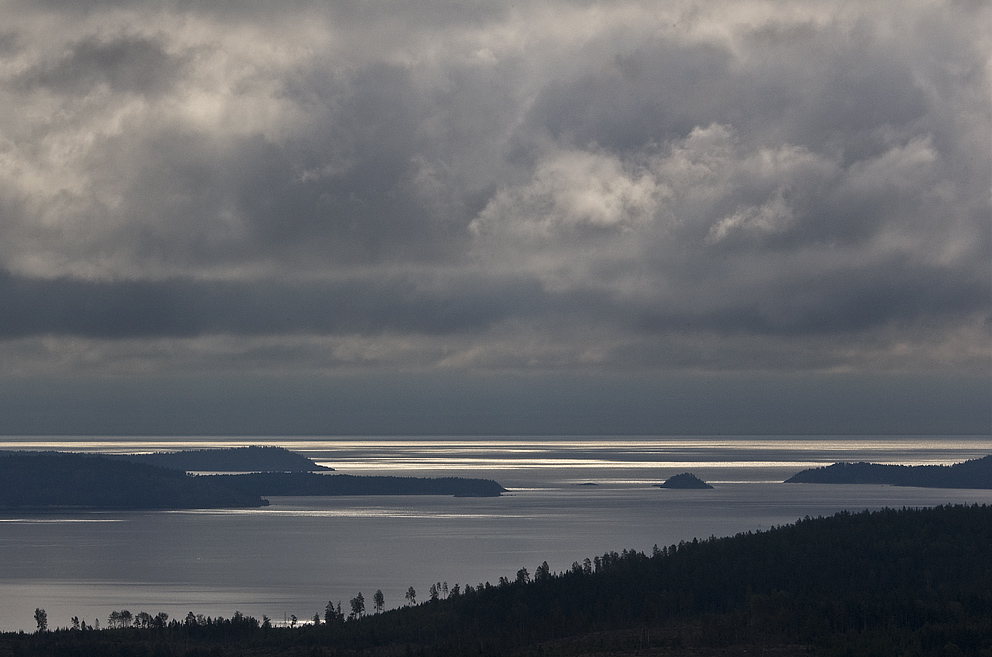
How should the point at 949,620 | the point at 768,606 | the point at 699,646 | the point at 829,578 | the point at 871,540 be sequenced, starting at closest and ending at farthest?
the point at 699,646
the point at 949,620
the point at 768,606
the point at 829,578
the point at 871,540

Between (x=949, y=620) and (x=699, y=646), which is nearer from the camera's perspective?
(x=699, y=646)

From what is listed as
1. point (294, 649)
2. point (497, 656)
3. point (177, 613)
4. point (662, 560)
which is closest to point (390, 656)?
point (294, 649)

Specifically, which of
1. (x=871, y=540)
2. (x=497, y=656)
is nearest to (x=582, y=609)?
(x=497, y=656)

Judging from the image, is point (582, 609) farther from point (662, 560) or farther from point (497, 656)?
point (497, 656)

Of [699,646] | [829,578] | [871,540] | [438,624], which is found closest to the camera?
[699,646]

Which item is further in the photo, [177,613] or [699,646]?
[177,613]

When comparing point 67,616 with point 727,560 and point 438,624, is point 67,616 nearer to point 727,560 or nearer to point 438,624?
point 438,624
